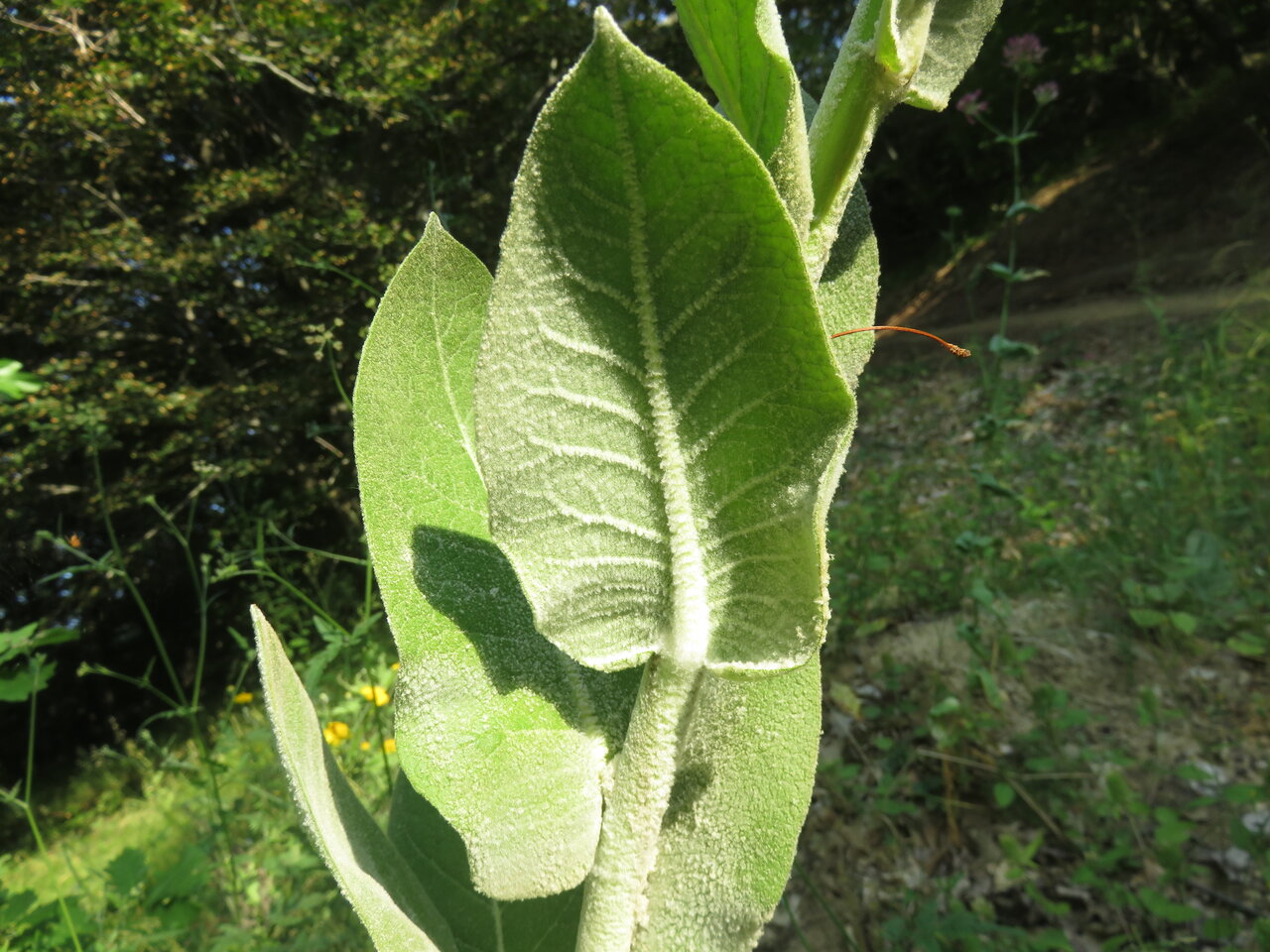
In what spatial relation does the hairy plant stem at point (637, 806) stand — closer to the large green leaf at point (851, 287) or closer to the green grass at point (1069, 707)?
the large green leaf at point (851, 287)

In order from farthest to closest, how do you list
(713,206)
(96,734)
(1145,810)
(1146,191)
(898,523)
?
1. (1146,191)
2. (96,734)
3. (898,523)
4. (1145,810)
5. (713,206)

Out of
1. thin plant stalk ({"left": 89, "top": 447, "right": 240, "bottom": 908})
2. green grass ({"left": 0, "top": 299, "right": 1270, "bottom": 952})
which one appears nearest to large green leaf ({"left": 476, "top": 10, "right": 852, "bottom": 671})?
green grass ({"left": 0, "top": 299, "right": 1270, "bottom": 952})

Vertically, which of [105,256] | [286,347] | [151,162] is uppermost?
[151,162]

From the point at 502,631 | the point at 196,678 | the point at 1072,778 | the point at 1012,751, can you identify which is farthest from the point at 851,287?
the point at 1012,751

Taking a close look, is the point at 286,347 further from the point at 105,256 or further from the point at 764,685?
the point at 764,685

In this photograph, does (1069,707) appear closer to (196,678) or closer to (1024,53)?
(1024,53)

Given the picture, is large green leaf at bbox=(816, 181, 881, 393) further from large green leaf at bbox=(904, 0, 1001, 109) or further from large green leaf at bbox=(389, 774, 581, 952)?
large green leaf at bbox=(389, 774, 581, 952)

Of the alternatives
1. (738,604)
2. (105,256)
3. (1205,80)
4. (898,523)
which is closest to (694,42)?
(738,604)

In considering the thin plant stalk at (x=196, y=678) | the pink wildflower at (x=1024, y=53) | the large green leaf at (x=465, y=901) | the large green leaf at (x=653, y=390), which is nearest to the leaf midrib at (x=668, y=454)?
the large green leaf at (x=653, y=390)
